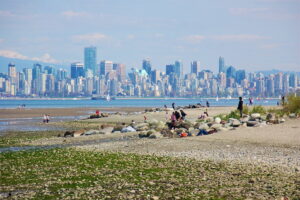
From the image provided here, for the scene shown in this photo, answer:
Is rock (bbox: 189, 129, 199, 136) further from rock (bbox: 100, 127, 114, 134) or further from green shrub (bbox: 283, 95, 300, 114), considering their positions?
green shrub (bbox: 283, 95, 300, 114)

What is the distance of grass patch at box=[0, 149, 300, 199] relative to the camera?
1539cm

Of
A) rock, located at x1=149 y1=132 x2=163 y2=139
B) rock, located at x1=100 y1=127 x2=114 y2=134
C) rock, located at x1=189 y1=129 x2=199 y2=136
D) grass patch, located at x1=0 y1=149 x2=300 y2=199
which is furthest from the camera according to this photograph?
rock, located at x1=100 y1=127 x2=114 y2=134

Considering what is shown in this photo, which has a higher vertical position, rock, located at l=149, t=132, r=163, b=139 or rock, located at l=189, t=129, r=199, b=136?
rock, located at l=189, t=129, r=199, b=136

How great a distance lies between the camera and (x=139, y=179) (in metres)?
18.0

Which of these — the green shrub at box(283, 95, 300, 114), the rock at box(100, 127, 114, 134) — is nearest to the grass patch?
the rock at box(100, 127, 114, 134)

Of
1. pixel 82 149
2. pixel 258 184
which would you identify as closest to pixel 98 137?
pixel 82 149

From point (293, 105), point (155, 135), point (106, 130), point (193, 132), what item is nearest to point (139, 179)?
point (155, 135)

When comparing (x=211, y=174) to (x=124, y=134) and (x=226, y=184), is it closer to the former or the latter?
(x=226, y=184)

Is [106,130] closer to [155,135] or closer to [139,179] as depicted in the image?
[155,135]

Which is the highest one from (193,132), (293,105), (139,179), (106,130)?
(293,105)

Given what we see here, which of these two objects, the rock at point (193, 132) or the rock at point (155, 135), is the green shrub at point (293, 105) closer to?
the rock at point (193, 132)

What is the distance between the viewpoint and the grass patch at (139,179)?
15391mm

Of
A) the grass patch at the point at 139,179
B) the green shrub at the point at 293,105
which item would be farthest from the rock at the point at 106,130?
the grass patch at the point at 139,179

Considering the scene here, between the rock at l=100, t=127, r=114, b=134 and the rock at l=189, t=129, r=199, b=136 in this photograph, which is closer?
the rock at l=189, t=129, r=199, b=136
